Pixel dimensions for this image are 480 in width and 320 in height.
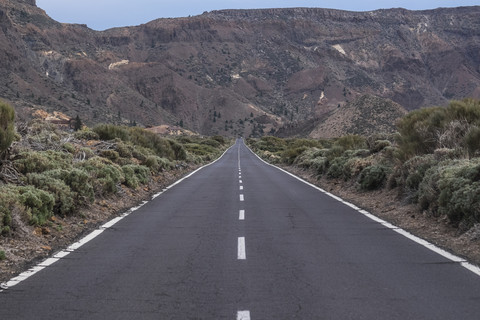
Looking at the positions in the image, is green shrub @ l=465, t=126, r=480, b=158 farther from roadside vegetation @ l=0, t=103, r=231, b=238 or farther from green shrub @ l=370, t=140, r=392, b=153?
roadside vegetation @ l=0, t=103, r=231, b=238

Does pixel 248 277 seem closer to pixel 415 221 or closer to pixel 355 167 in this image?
pixel 415 221

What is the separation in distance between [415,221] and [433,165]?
2591 millimetres

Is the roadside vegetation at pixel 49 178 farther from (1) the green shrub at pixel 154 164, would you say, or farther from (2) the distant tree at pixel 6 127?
(1) the green shrub at pixel 154 164

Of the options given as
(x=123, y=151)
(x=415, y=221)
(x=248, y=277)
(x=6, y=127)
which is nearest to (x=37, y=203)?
(x=6, y=127)

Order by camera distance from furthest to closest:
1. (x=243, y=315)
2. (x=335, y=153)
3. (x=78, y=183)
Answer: (x=335, y=153)
(x=78, y=183)
(x=243, y=315)

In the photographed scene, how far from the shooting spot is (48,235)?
9.31 m

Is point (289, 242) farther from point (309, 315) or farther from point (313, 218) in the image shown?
point (309, 315)

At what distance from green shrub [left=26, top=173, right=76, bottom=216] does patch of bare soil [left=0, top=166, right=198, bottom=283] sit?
0.77 ft

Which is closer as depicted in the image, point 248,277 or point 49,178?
point 248,277

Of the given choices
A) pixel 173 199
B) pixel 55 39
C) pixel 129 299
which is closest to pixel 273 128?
pixel 55 39

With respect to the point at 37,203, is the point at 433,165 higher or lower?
higher

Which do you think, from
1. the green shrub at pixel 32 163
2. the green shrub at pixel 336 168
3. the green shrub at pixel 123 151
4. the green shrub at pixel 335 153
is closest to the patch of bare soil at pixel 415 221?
the green shrub at pixel 336 168

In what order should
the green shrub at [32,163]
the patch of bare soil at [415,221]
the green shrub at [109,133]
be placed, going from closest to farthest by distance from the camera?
1. the patch of bare soil at [415,221]
2. the green shrub at [32,163]
3. the green shrub at [109,133]

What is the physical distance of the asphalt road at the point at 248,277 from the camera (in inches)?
210
